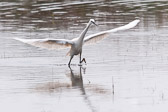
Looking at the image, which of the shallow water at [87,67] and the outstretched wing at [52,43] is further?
the outstretched wing at [52,43]

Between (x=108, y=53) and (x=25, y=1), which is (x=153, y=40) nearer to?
(x=108, y=53)

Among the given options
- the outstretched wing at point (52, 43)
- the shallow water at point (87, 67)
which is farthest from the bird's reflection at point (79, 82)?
the outstretched wing at point (52, 43)

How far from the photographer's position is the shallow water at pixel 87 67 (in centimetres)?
1008

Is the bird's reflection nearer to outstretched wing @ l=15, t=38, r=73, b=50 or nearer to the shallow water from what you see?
the shallow water

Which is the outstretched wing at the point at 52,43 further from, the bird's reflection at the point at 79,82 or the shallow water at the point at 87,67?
the bird's reflection at the point at 79,82

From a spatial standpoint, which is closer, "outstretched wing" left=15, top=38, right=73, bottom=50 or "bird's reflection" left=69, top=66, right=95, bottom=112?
"bird's reflection" left=69, top=66, right=95, bottom=112

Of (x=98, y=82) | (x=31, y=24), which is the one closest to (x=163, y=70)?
(x=98, y=82)

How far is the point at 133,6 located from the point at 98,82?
51.0ft

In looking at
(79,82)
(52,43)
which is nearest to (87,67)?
(52,43)

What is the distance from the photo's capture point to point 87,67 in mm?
13844

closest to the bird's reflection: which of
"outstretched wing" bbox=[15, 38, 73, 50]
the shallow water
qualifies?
the shallow water

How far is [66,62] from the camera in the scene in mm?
14867

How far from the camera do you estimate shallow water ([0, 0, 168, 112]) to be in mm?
10078

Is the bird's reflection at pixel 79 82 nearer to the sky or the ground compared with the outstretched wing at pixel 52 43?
nearer to the ground
